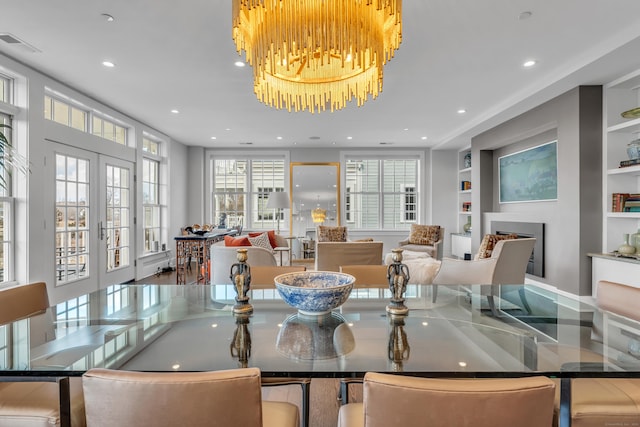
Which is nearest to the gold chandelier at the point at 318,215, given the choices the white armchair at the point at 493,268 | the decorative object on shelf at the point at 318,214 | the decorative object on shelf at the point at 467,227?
the decorative object on shelf at the point at 318,214

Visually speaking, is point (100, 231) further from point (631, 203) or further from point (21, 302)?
point (631, 203)

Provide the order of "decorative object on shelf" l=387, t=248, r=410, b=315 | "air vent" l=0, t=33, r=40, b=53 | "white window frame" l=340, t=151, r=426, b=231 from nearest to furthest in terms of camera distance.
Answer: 1. "decorative object on shelf" l=387, t=248, r=410, b=315
2. "air vent" l=0, t=33, r=40, b=53
3. "white window frame" l=340, t=151, r=426, b=231

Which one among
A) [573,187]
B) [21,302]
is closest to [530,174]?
[573,187]

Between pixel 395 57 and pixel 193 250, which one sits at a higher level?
pixel 395 57

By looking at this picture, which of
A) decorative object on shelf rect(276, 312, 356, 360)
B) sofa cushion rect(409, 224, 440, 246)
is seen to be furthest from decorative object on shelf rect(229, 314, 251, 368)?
sofa cushion rect(409, 224, 440, 246)

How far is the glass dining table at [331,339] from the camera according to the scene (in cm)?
101

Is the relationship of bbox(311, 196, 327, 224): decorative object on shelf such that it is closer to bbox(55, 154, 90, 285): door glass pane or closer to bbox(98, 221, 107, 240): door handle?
bbox(98, 221, 107, 240): door handle

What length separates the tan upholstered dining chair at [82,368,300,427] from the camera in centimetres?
75

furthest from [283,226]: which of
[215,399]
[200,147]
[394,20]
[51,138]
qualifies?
[215,399]

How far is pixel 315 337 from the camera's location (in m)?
1.25

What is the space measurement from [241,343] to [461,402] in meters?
0.76

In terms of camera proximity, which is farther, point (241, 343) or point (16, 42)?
point (16, 42)

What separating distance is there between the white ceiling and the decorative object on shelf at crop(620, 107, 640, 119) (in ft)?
1.35

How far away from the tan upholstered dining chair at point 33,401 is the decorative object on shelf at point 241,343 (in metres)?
0.49
